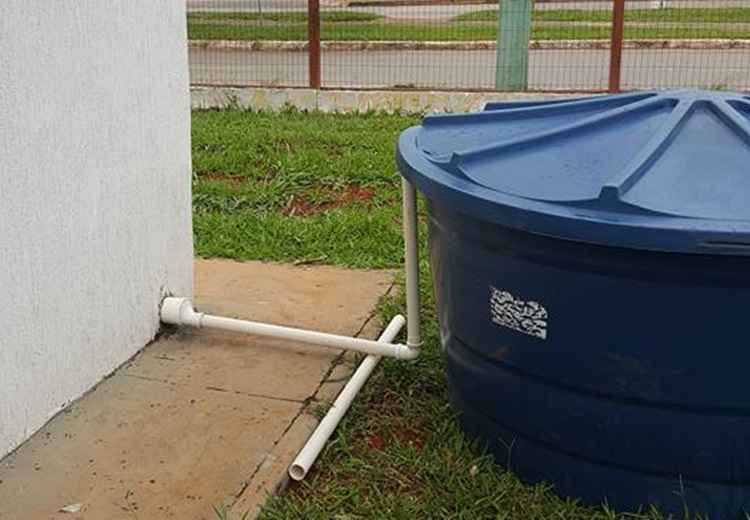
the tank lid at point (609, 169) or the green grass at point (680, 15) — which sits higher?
the green grass at point (680, 15)

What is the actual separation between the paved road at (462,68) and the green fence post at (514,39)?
2.78ft

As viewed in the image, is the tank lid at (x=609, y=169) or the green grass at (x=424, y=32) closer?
the tank lid at (x=609, y=169)

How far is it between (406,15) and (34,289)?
487 inches

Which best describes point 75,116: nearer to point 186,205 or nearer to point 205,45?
point 186,205

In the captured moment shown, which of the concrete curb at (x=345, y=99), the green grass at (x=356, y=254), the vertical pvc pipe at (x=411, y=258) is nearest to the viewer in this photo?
the green grass at (x=356, y=254)

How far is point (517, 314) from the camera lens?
260 centimetres

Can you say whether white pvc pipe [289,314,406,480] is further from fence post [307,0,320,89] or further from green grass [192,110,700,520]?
fence post [307,0,320,89]

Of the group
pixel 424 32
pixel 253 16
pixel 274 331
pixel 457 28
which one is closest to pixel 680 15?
pixel 457 28

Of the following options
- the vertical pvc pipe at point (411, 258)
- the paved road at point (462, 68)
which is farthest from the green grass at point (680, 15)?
the vertical pvc pipe at point (411, 258)

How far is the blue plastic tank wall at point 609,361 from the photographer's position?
7.72 ft

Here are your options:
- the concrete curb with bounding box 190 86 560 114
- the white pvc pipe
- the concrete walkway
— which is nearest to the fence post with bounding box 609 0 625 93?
the concrete curb with bounding box 190 86 560 114

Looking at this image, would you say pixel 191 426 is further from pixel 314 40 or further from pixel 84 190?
pixel 314 40

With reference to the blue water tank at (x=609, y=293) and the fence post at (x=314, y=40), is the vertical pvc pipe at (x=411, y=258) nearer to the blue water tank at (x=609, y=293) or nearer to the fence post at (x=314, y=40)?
the blue water tank at (x=609, y=293)

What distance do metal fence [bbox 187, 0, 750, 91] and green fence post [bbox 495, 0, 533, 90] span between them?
88 centimetres
